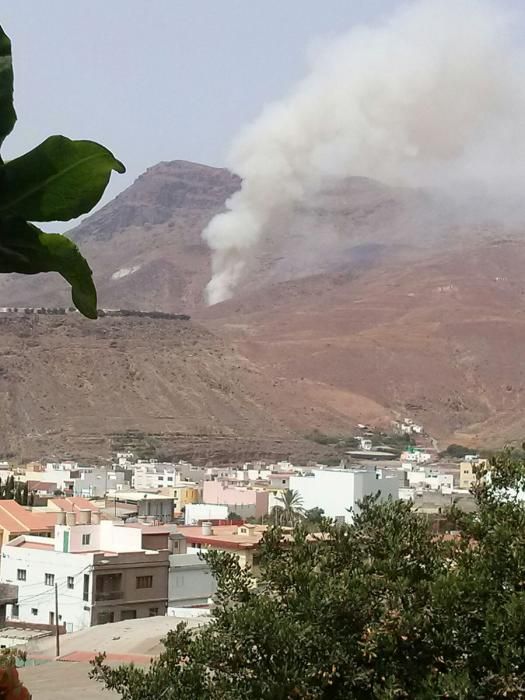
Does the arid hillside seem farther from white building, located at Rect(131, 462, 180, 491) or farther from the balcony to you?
the balcony

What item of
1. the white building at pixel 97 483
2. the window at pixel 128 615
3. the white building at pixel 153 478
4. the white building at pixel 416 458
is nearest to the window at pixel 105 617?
the window at pixel 128 615

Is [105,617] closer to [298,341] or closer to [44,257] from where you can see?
[44,257]

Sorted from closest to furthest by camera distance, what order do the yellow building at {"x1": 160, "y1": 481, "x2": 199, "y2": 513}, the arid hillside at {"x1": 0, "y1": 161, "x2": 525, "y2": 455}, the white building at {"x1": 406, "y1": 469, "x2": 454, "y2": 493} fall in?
the yellow building at {"x1": 160, "y1": 481, "x2": 199, "y2": 513}, the white building at {"x1": 406, "y1": 469, "x2": 454, "y2": 493}, the arid hillside at {"x1": 0, "y1": 161, "x2": 525, "y2": 455}

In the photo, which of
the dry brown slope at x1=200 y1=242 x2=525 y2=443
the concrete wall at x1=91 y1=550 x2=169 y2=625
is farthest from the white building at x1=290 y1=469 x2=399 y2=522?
the dry brown slope at x1=200 y1=242 x2=525 y2=443

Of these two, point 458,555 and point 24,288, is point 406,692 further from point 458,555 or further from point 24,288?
point 24,288

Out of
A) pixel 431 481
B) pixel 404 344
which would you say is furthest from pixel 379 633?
pixel 404 344

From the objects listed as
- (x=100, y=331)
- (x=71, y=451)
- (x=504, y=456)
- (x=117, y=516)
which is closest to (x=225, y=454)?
(x=71, y=451)
